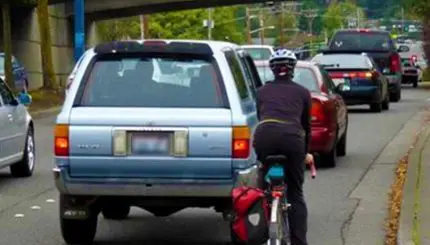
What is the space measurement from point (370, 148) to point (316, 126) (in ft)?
12.2

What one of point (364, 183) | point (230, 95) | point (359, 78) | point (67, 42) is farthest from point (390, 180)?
point (67, 42)

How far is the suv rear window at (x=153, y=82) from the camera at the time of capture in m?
9.44

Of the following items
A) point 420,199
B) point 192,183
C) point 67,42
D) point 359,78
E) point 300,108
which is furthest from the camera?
point 67,42

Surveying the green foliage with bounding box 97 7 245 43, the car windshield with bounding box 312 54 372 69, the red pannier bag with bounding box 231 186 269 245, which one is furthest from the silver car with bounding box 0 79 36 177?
the green foliage with bounding box 97 7 245 43

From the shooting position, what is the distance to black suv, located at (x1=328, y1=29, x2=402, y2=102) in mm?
33125

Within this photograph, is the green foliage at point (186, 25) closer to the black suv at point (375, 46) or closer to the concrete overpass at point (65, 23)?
the concrete overpass at point (65, 23)

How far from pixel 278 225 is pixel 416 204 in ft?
12.6

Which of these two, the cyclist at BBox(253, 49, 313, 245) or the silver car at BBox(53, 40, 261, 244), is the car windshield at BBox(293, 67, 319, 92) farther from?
the cyclist at BBox(253, 49, 313, 245)

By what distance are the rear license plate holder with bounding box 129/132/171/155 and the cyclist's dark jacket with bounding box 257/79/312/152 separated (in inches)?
40.5

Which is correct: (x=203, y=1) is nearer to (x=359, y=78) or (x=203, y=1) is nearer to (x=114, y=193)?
(x=359, y=78)

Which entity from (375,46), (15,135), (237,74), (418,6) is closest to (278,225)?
(237,74)

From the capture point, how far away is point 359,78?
91.5 feet

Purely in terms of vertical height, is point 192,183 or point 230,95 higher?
point 230,95

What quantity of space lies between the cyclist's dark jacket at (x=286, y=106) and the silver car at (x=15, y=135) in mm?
6431
